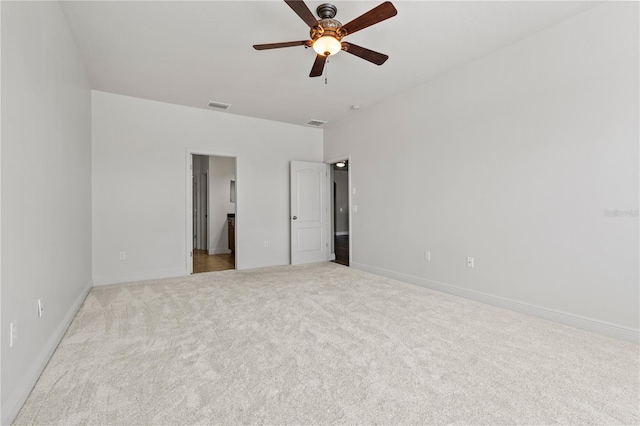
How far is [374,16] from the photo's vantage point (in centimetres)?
214

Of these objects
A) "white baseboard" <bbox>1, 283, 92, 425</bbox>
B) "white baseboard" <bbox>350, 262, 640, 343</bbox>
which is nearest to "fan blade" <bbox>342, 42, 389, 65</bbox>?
"white baseboard" <bbox>350, 262, 640, 343</bbox>

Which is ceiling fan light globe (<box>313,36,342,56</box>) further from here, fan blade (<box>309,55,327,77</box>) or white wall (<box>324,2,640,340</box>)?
white wall (<box>324,2,640,340</box>)

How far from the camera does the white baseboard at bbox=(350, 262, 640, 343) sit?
2.47 m

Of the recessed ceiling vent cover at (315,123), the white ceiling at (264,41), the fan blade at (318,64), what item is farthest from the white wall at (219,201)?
the fan blade at (318,64)

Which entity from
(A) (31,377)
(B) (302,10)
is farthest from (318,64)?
(A) (31,377)

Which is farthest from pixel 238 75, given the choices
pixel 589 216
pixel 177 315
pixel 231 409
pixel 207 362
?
pixel 589 216

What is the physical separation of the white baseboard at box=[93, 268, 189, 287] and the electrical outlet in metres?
3.01

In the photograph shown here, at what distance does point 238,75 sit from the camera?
380 centimetres

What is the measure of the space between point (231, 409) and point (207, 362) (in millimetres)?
578

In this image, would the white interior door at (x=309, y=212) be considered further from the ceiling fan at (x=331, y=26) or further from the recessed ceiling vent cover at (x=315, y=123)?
the ceiling fan at (x=331, y=26)

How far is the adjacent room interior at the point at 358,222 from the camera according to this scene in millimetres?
1717

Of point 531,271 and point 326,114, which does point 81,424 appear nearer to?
point 531,271

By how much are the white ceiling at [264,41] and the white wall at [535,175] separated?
29cm

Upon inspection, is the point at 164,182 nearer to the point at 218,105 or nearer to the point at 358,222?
the point at 218,105
